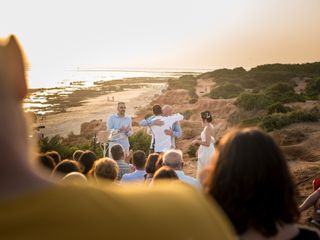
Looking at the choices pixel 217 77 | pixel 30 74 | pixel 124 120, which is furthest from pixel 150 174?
pixel 217 77

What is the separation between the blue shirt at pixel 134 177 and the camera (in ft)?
18.5

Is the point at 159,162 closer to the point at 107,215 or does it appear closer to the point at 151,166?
the point at 151,166

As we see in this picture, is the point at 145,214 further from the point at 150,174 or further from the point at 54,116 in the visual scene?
the point at 54,116

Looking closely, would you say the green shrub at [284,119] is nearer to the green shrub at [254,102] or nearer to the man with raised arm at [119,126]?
the green shrub at [254,102]

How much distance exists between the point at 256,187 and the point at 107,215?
163 centimetres

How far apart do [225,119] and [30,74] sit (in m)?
25.1

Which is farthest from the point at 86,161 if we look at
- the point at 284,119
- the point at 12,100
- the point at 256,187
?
the point at 284,119

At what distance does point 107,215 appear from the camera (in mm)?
Result: 756

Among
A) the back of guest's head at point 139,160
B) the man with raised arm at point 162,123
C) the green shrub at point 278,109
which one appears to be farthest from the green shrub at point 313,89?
the back of guest's head at point 139,160

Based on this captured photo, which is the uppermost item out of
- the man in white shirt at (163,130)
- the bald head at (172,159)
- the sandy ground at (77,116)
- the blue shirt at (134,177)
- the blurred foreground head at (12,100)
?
the blurred foreground head at (12,100)

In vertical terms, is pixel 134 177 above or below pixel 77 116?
above

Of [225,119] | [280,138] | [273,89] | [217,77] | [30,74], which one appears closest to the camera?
[30,74]

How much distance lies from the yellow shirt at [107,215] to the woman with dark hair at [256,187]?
58.1 inches

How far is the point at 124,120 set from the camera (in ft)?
30.5
